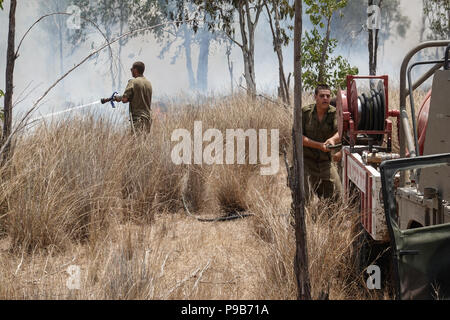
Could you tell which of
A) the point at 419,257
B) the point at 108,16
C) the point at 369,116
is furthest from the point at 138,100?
the point at 108,16

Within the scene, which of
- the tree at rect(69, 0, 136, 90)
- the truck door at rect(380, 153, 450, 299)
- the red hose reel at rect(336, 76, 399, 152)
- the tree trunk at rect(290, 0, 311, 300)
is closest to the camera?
the truck door at rect(380, 153, 450, 299)

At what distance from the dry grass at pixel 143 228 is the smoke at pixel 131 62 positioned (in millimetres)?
32335

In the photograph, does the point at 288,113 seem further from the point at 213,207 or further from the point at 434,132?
the point at 434,132

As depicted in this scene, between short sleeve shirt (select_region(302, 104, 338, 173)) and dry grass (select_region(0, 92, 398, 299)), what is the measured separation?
442mm

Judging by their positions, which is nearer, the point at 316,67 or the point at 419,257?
the point at 419,257

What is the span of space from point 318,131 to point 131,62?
146 ft

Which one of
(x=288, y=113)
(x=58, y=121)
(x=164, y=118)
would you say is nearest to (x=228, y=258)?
(x=58, y=121)

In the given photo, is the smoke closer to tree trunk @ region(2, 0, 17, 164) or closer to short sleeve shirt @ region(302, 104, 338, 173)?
tree trunk @ region(2, 0, 17, 164)

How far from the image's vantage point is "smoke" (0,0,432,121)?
41.4 meters

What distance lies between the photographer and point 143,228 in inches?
195

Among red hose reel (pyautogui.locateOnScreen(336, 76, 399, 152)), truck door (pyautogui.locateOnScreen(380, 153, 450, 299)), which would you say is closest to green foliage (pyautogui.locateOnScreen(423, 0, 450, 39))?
red hose reel (pyautogui.locateOnScreen(336, 76, 399, 152))

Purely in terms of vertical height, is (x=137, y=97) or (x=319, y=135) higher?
(x=137, y=97)

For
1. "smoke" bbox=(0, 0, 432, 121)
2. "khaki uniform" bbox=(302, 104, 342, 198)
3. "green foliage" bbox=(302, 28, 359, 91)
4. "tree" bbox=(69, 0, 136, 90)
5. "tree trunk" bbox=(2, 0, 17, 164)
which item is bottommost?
"khaki uniform" bbox=(302, 104, 342, 198)

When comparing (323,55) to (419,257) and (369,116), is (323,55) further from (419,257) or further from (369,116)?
(419,257)
